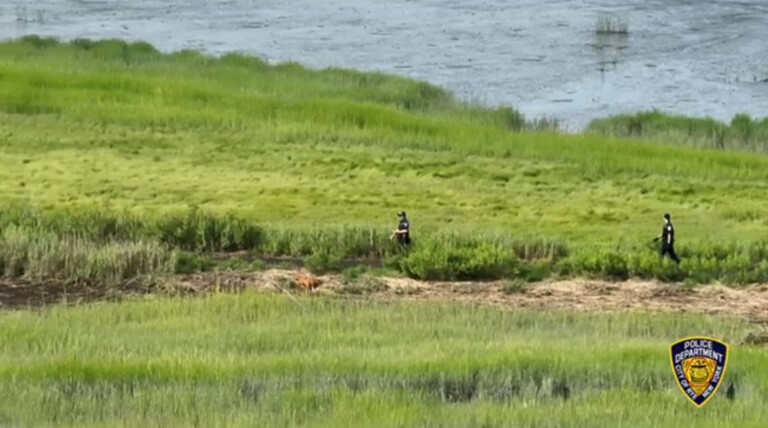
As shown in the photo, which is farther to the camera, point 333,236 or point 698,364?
point 333,236

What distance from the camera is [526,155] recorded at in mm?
27953

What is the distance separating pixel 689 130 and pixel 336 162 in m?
9.37

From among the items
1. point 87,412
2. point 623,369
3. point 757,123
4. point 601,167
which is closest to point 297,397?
point 87,412

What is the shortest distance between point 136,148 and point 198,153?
1.20 metres

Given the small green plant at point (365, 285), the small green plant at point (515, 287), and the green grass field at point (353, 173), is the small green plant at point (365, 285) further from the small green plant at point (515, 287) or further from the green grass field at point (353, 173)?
the small green plant at point (515, 287)

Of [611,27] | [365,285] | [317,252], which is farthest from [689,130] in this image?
[611,27]

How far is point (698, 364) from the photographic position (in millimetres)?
8766

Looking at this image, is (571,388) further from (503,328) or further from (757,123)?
(757,123)

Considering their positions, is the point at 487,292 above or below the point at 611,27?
below

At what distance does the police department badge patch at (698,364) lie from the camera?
28.3ft

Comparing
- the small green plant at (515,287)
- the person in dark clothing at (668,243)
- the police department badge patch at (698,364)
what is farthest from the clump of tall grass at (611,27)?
the police department badge patch at (698,364)

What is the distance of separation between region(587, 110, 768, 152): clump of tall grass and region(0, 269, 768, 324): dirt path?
1378cm

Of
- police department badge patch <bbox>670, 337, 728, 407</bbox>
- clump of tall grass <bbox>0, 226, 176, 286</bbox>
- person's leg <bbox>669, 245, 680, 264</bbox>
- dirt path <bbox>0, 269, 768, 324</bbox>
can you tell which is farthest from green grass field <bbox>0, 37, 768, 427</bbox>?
police department badge patch <bbox>670, 337, 728, 407</bbox>

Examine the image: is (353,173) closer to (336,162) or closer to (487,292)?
(336,162)
